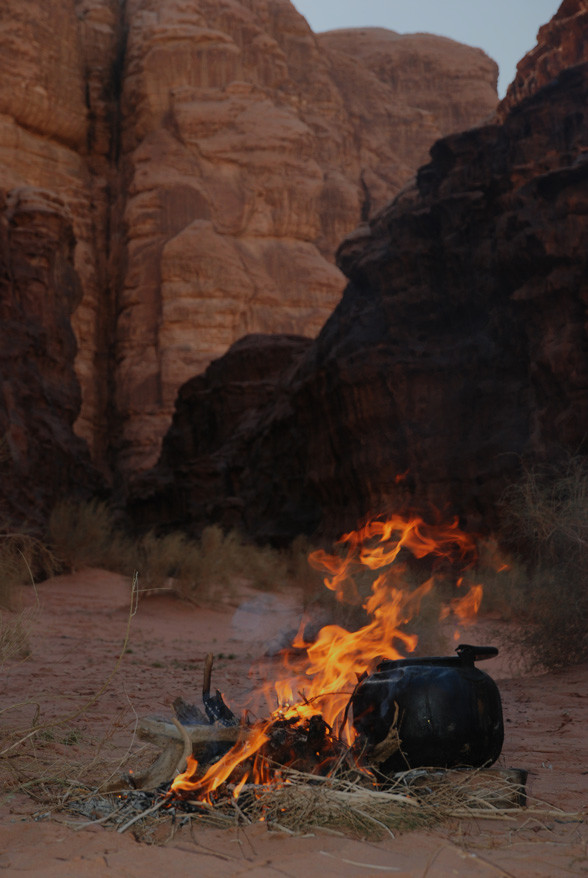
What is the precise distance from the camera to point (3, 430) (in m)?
14.0

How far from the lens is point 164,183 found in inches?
1745

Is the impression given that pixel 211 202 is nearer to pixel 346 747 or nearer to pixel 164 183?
pixel 164 183

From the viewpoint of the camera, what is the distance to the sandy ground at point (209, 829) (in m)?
2.51

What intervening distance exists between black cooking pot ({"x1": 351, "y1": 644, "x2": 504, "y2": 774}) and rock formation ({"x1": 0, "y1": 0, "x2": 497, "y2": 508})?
1488 inches

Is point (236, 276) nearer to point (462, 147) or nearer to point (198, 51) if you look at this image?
point (198, 51)

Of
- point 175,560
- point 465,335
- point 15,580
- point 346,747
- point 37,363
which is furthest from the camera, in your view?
point 465,335

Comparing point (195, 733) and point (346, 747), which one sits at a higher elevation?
point (195, 733)

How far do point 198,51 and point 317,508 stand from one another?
35690 mm

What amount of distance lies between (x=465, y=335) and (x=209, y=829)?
49.2 ft

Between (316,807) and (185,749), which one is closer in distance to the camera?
(316,807)

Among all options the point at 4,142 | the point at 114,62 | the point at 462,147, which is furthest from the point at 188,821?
the point at 114,62

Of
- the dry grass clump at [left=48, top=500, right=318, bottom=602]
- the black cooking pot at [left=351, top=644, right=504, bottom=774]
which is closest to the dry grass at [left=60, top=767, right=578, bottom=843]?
the black cooking pot at [left=351, top=644, right=504, bottom=774]

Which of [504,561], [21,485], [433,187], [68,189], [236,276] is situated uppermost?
[68,189]

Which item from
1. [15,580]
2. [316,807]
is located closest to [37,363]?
[15,580]
